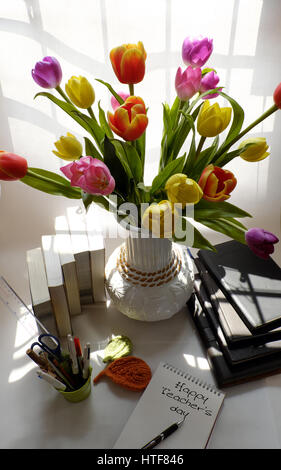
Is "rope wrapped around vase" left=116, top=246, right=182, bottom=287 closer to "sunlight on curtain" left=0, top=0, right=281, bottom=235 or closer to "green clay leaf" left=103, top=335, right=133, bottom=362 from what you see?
"green clay leaf" left=103, top=335, right=133, bottom=362

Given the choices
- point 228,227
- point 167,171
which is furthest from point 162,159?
point 228,227

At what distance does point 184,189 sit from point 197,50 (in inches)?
9.7

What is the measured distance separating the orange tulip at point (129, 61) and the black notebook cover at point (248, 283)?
0.41 metres

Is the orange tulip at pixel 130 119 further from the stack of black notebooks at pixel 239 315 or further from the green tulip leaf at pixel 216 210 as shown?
the stack of black notebooks at pixel 239 315

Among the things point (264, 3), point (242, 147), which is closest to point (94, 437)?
point (242, 147)

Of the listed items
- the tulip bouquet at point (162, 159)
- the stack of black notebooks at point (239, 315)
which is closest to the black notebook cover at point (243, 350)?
the stack of black notebooks at point (239, 315)

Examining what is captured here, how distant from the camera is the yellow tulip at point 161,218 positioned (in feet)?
1.90

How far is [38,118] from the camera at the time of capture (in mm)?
958

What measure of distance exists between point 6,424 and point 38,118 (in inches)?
25.9

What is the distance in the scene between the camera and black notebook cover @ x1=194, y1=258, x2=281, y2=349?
75cm

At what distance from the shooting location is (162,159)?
0.70 meters

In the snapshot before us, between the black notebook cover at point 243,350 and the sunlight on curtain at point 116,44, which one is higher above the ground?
the sunlight on curtain at point 116,44

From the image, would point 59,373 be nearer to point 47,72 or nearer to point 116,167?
point 116,167
